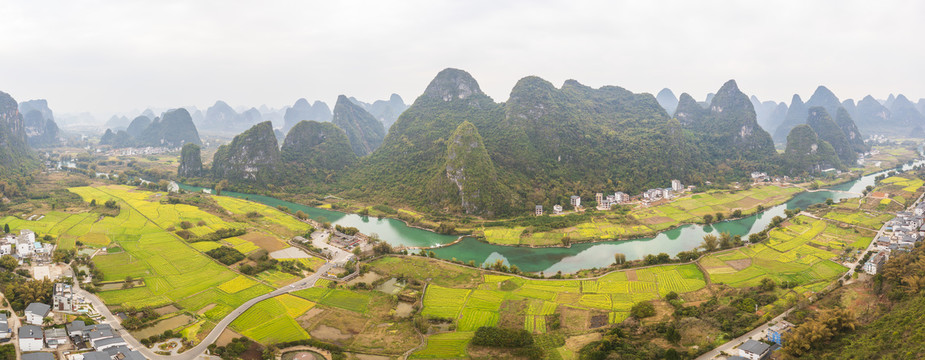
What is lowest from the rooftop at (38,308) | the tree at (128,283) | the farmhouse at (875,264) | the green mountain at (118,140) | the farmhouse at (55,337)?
the tree at (128,283)

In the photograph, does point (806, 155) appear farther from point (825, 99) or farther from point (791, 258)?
point (825, 99)

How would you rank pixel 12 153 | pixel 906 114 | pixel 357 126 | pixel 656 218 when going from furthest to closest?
1. pixel 906 114
2. pixel 357 126
3. pixel 12 153
4. pixel 656 218

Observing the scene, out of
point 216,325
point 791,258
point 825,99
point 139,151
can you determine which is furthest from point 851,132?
point 139,151

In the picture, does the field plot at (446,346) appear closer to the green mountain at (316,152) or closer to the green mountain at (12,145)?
the green mountain at (316,152)

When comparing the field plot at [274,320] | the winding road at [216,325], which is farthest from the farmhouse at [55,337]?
the field plot at [274,320]

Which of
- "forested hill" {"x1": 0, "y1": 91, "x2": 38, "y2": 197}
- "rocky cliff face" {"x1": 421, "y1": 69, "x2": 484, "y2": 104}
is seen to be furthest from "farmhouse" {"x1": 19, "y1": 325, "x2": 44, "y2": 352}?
"rocky cliff face" {"x1": 421, "y1": 69, "x2": 484, "y2": 104}

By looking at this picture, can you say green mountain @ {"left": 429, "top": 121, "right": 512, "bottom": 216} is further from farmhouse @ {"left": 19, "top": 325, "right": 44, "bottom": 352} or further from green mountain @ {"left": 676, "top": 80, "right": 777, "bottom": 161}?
green mountain @ {"left": 676, "top": 80, "right": 777, "bottom": 161}

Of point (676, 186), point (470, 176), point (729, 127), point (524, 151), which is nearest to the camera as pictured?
point (470, 176)
